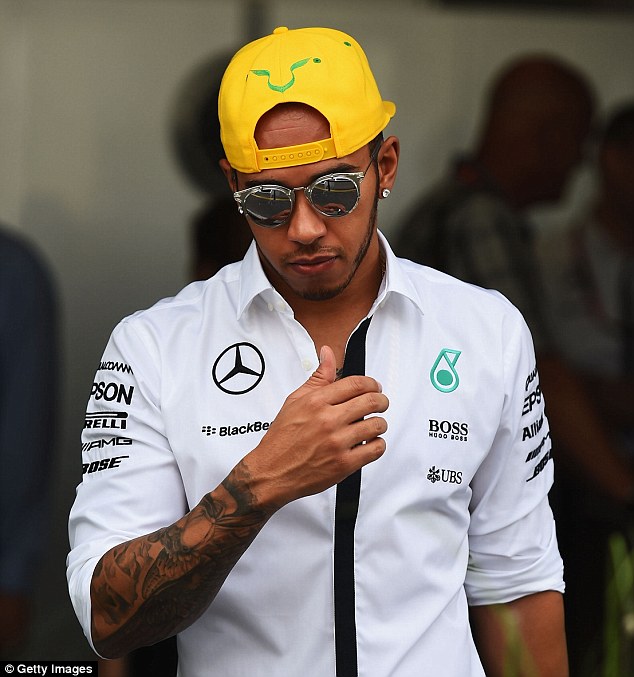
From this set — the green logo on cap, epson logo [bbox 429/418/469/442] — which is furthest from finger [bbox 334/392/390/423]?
the green logo on cap

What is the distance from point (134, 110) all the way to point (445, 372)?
9.87 ft

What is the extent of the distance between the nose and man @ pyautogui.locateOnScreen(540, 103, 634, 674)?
95.5 inches

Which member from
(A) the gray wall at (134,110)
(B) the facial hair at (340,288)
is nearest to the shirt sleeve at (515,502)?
(B) the facial hair at (340,288)

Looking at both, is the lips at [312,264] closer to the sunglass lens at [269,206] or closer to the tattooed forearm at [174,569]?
the sunglass lens at [269,206]

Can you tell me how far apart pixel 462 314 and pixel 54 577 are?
9.27 feet

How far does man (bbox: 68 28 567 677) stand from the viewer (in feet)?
6.11

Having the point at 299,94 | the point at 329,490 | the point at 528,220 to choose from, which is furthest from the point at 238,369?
the point at 528,220

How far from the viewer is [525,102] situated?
15.1ft

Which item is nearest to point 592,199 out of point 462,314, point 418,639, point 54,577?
point 54,577

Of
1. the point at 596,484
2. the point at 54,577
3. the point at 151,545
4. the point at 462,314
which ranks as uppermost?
the point at 462,314

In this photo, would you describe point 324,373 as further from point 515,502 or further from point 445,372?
point 515,502

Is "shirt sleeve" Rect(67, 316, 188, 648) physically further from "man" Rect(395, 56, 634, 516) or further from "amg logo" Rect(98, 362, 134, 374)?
"man" Rect(395, 56, 634, 516)

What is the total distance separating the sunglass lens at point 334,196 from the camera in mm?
1896

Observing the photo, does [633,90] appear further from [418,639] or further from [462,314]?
[418,639]
